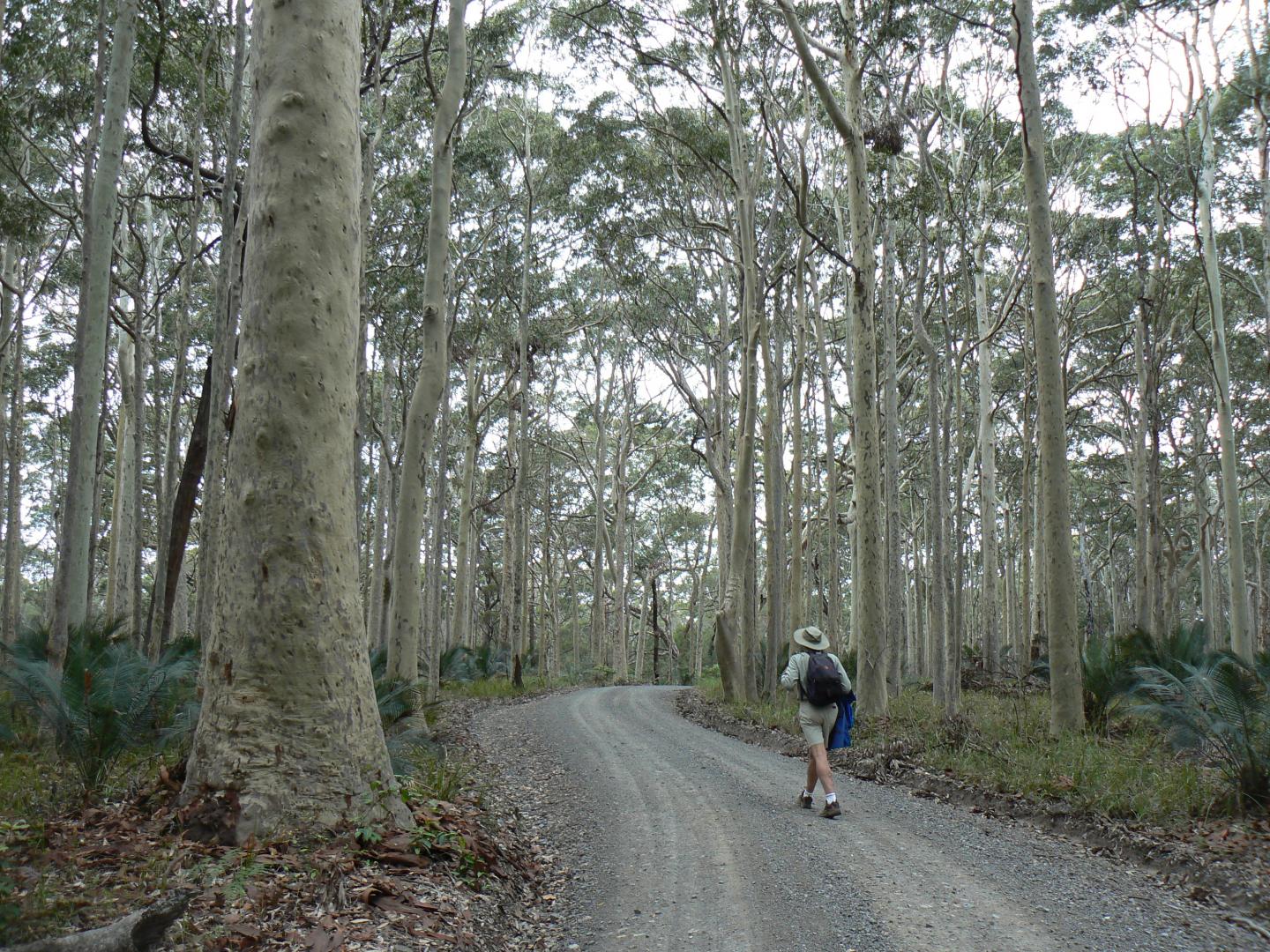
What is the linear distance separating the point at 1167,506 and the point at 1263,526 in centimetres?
335

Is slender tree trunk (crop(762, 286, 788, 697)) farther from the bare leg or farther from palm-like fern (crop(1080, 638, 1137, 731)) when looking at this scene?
the bare leg

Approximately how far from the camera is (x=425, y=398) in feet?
34.1

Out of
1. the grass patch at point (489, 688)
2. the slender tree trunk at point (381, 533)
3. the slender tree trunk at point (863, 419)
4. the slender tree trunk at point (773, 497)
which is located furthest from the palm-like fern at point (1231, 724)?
the slender tree trunk at point (381, 533)

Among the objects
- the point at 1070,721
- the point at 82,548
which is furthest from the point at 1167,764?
the point at 82,548

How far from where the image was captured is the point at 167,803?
408cm

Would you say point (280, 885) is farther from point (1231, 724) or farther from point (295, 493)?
point (1231, 724)

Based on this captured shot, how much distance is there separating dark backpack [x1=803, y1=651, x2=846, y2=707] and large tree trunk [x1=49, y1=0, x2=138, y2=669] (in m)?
6.63

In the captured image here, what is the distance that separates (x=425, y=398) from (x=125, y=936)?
8.16 metres

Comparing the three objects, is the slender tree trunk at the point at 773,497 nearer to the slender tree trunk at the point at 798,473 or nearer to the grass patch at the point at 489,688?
the slender tree trunk at the point at 798,473

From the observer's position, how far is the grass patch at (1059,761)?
5891 millimetres

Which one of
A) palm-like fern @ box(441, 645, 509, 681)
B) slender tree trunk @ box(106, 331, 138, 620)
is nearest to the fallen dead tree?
slender tree trunk @ box(106, 331, 138, 620)

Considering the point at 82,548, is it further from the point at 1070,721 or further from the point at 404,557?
the point at 1070,721

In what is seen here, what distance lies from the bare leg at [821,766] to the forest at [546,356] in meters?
1.63

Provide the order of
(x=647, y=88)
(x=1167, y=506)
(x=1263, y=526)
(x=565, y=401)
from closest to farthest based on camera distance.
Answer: (x=647, y=88) < (x=565, y=401) < (x=1263, y=526) < (x=1167, y=506)
